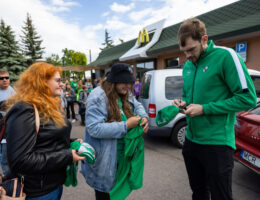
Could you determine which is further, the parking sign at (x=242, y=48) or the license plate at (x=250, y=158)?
the parking sign at (x=242, y=48)

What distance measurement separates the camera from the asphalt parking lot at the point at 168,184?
8.13 ft

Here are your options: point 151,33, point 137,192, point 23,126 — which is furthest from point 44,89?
point 151,33

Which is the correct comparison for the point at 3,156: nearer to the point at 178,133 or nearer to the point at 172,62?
the point at 178,133

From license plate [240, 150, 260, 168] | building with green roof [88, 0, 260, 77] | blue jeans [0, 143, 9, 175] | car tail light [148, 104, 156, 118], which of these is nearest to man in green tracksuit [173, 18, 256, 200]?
license plate [240, 150, 260, 168]

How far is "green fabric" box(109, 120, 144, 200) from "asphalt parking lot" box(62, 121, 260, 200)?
3.46ft

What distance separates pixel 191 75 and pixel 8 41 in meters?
24.1

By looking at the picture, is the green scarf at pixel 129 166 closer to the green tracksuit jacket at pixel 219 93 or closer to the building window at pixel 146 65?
the green tracksuit jacket at pixel 219 93

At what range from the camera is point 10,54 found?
19.5m

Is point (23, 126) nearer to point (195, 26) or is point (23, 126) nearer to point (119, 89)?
point (119, 89)

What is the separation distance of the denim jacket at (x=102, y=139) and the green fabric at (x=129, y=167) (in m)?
0.08

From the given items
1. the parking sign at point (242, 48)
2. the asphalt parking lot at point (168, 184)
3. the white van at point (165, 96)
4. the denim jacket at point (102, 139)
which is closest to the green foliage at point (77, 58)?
the parking sign at point (242, 48)

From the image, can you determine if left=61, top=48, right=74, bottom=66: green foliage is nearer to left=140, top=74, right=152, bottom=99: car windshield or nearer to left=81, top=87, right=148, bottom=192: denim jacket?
left=140, top=74, right=152, bottom=99: car windshield

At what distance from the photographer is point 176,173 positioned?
310 cm

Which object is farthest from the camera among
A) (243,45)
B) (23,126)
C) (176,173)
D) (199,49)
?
(243,45)
